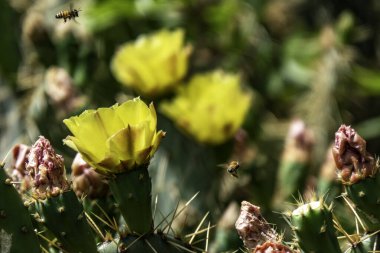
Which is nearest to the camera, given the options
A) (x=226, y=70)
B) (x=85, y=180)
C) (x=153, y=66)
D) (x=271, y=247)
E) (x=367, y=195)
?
(x=271, y=247)

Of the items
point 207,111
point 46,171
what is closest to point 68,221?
point 46,171

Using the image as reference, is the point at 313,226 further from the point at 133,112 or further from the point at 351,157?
the point at 133,112

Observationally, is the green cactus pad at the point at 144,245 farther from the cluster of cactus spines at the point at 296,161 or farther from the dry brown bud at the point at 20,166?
the cluster of cactus spines at the point at 296,161

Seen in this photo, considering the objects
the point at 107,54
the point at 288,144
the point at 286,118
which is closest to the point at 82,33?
the point at 107,54

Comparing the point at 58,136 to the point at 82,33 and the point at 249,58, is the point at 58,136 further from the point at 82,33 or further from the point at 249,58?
the point at 249,58

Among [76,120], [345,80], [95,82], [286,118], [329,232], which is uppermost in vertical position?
[76,120]

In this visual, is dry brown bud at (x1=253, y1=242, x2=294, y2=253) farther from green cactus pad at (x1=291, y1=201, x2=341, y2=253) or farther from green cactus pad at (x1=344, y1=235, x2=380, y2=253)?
green cactus pad at (x1=344, y1=235, x2=380, y2=253)
